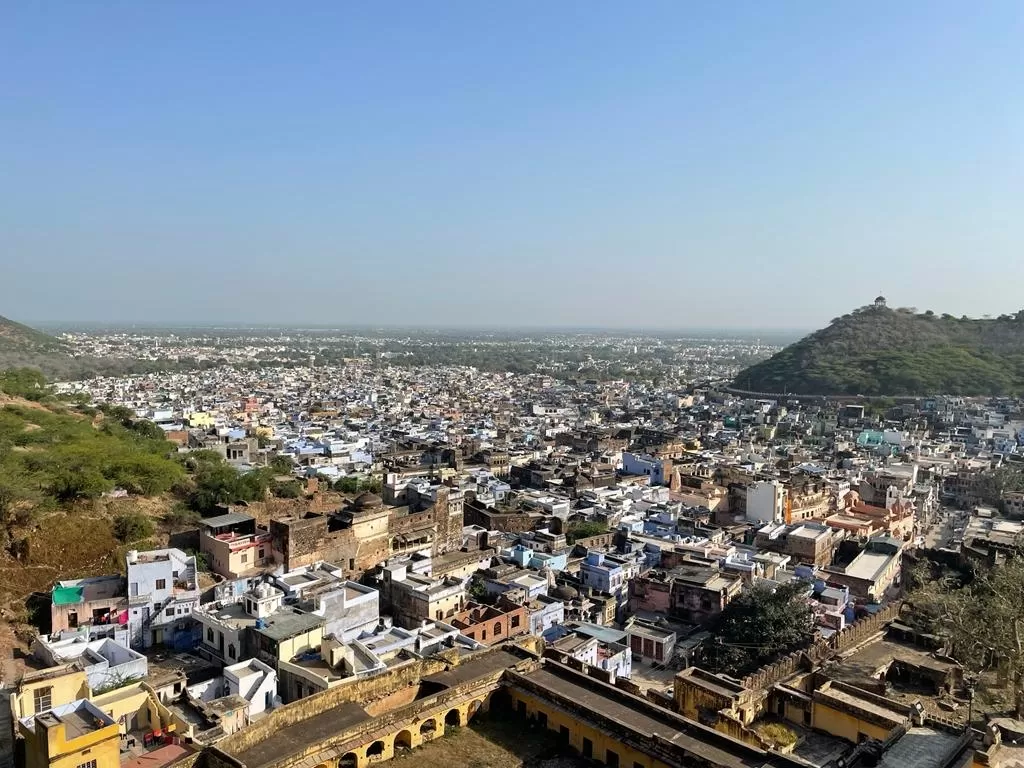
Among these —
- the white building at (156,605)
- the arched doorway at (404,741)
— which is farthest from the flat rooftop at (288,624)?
the arched doorway at (404,741)

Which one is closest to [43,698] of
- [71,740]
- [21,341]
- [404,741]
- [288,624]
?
[71,740]

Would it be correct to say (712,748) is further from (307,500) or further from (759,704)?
(307,500)

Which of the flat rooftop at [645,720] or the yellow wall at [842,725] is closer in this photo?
the flat rooftop at [645,720]

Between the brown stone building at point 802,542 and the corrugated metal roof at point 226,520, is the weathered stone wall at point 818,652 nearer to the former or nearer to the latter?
the brown stone building at point 802,542

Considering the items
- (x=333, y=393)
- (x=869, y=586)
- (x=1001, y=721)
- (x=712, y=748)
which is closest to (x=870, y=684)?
(x=1001, y=721)

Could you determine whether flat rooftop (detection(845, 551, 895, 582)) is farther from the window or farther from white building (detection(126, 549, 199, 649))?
the window

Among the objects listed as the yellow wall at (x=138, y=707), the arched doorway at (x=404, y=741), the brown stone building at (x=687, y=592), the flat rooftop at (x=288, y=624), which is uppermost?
the arched doorway at (x=404, y=741)

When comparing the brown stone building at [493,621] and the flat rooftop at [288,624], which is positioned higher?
the flat rooftop at [288,624]
